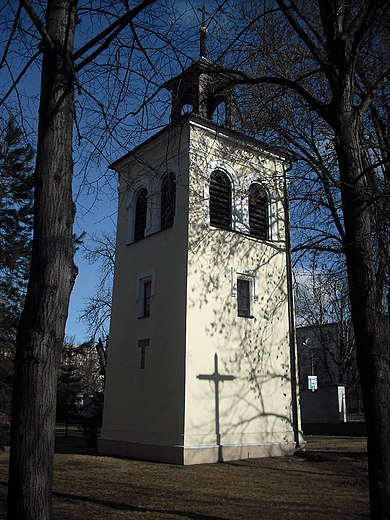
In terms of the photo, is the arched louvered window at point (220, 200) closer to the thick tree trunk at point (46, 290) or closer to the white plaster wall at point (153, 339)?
the white plaster wall at point (153, 339)

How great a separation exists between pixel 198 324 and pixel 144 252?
361cm

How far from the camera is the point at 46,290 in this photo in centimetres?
448

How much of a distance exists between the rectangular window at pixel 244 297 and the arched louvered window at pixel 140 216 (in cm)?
381

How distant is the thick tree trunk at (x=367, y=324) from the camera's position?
17.8ft

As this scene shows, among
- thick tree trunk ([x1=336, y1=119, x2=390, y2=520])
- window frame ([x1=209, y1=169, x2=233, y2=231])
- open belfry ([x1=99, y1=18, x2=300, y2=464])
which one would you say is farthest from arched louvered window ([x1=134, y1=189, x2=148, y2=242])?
thick tree trunk ([x1=336, y1=119, x2=390, y2=520])

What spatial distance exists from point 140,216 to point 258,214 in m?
4.11

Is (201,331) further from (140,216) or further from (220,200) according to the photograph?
(140,216)

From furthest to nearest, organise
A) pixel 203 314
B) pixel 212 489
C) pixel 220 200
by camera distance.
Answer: pixel 220 200 → pixel 203 314 → pixel 212 489

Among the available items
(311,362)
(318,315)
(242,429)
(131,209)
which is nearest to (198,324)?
(242,429)

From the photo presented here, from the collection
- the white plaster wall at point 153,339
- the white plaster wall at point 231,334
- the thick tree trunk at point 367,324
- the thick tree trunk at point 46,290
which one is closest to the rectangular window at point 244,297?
the white plaster wall at point 231,334

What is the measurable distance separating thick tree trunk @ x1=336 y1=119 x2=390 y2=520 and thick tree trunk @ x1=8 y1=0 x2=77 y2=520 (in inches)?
135

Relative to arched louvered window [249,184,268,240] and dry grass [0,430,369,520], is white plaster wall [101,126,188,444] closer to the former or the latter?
dry grass [0,430,369,520]

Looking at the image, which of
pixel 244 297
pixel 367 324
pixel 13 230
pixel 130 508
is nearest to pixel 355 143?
pixel 367 324

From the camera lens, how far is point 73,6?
5262mm
